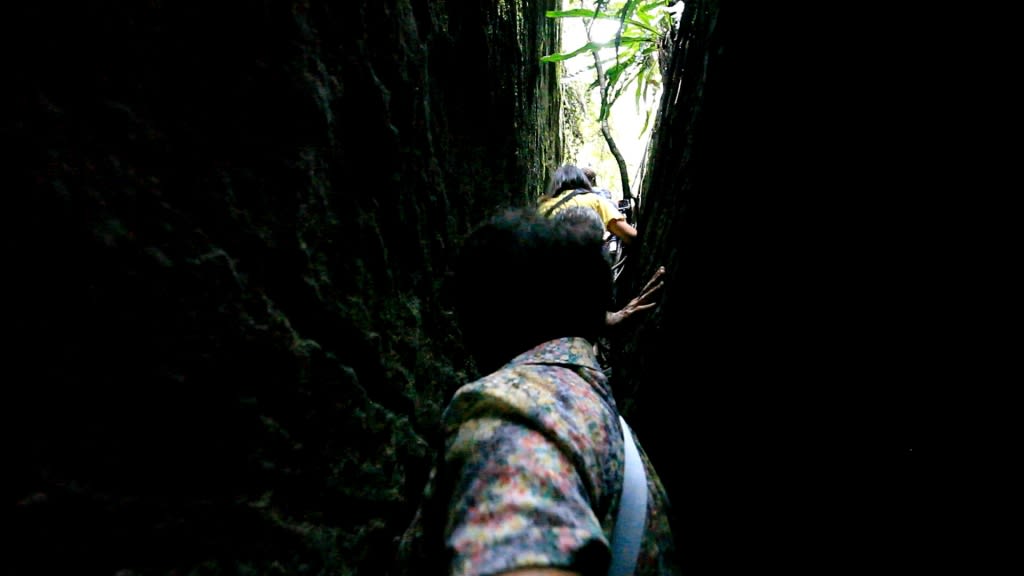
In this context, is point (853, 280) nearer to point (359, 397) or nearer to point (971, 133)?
point (971, 133)

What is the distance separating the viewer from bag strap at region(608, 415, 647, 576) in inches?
31.0

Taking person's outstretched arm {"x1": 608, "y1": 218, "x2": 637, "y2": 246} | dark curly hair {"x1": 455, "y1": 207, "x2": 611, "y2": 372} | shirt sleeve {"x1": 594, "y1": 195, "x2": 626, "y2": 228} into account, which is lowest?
dark curly hair {"x1": 455, "y1": 207, "x2": 611, "y2": 372}

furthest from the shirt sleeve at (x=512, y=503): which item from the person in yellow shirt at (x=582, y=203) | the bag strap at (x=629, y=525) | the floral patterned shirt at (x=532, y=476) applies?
the person in yellow shirt at (x=582, y=203)

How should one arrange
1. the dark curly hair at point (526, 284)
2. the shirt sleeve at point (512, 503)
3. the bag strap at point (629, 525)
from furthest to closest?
the dark curly hair at point (526, 284), the bag strap at point (629, 525), the shirt sleeve at point (512, 503)

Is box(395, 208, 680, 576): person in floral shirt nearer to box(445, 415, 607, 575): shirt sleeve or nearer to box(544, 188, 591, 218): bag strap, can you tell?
box(445, 415, 607, 575): shirt sleeve

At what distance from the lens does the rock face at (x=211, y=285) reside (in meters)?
0.80

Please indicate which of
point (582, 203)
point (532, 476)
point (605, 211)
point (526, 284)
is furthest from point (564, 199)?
point (532, 476)

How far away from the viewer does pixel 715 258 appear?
4.46 feet

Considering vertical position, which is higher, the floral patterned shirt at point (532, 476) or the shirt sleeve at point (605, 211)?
the shirt sleeve at point (605, 211)

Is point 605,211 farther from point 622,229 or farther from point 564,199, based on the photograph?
point 564,199

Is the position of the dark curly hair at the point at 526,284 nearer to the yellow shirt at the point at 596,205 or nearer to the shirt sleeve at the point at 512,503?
the shirt sleeve at the point at 512,503

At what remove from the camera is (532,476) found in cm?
62

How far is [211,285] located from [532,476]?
909mm

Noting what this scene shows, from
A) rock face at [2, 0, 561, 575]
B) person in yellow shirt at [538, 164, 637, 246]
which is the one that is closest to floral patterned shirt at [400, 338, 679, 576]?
rock face at [2, 0, 561, 575]
